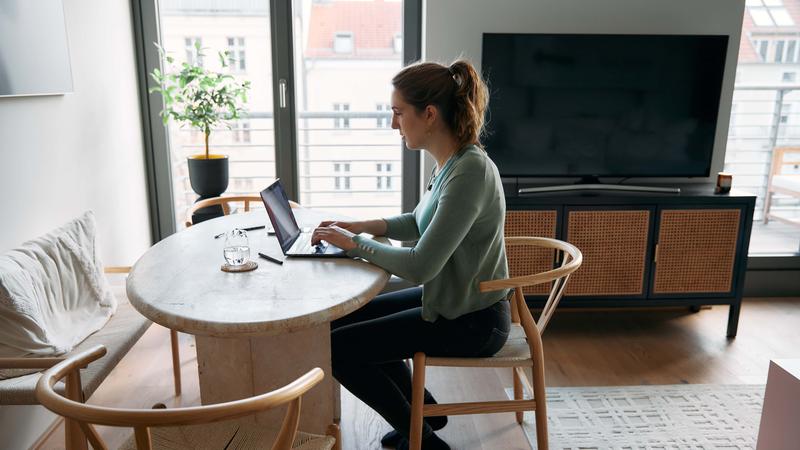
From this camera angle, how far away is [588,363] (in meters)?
2.67

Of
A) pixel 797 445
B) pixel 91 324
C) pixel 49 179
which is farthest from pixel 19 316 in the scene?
pixel 797 445

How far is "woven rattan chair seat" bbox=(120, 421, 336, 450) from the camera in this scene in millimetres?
1326

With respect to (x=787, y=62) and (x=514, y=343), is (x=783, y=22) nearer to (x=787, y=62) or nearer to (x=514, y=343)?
(x=787, y=62)

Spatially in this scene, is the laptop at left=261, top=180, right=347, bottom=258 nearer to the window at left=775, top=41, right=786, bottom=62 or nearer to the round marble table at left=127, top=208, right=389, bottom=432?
the round marble table at left=127, top=208, right=389, bottom=432

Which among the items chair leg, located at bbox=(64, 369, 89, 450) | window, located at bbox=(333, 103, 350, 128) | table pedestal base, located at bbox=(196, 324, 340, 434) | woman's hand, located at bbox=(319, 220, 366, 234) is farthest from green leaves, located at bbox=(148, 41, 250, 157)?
chair leg, located at bbox=(64, 369, 89, 450)

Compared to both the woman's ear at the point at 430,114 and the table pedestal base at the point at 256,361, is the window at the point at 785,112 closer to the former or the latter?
the woman's ear at the point at 430,114

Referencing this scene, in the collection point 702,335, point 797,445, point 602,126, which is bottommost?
point 702,335

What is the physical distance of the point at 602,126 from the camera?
2994mm

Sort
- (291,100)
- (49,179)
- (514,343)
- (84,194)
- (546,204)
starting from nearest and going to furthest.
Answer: (514,343) → (49,179) → (84,194) → (546,204) → (291,100)

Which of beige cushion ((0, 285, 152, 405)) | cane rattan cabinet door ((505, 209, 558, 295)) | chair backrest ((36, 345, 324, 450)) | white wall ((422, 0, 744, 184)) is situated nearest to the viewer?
chair backrest ((36, 345, 324, 450))

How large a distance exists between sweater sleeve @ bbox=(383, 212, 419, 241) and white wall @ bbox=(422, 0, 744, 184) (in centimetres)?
139

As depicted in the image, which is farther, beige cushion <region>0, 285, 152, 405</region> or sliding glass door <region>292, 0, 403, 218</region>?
sliding glass door <region>292, 0, 403, 218</region>

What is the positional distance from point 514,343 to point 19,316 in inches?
54.3

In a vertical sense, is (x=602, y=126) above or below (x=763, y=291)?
above
